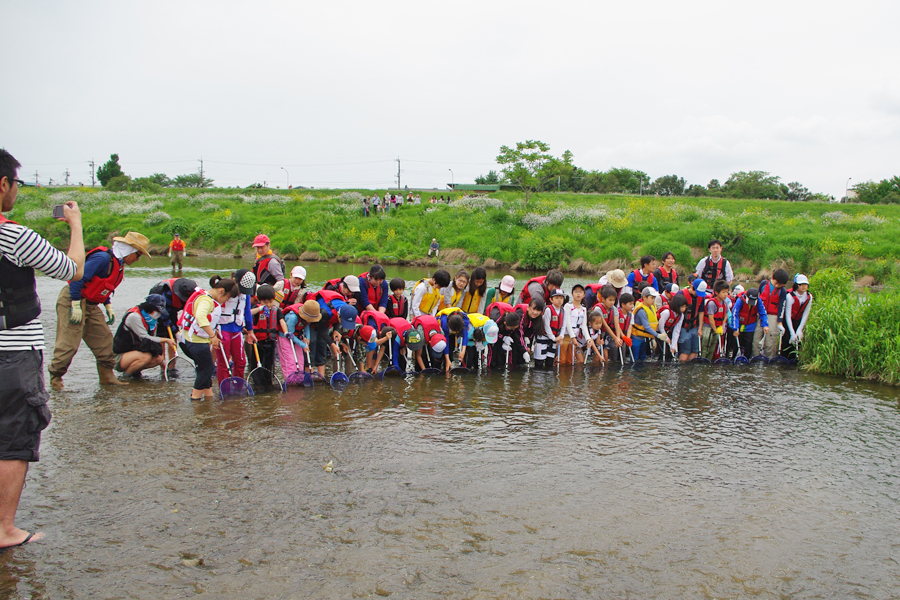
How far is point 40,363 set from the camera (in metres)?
3.60

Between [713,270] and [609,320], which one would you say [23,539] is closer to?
[609,320]

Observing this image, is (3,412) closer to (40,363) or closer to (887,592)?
(40,363)

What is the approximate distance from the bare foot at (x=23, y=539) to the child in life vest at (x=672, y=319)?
8729 mm

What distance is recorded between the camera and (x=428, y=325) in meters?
8.44

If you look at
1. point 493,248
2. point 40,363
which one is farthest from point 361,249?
point 40,363

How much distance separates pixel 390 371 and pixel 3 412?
535 cm

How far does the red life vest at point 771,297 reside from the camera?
10.0 metres

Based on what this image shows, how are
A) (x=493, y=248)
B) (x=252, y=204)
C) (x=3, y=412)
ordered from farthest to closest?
(x=252, y=204) → (x=493, y=248) → (x=3, y=412)

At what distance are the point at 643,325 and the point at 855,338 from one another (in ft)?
10.5

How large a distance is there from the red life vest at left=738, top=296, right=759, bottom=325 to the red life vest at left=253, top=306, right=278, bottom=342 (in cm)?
772

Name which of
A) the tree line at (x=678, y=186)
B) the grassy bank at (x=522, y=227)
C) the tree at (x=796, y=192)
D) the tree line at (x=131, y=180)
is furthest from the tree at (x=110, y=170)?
the tree at (x=796, y=192)

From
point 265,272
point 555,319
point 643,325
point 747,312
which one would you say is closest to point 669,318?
point 643,325

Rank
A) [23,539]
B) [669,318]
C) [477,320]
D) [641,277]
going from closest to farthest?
[23,539] → [477,320] → [669,318] → [641,277]

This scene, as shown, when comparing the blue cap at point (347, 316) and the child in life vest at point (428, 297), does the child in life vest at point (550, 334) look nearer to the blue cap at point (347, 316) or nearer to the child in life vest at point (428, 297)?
the child in life vest at point (428, 297)
